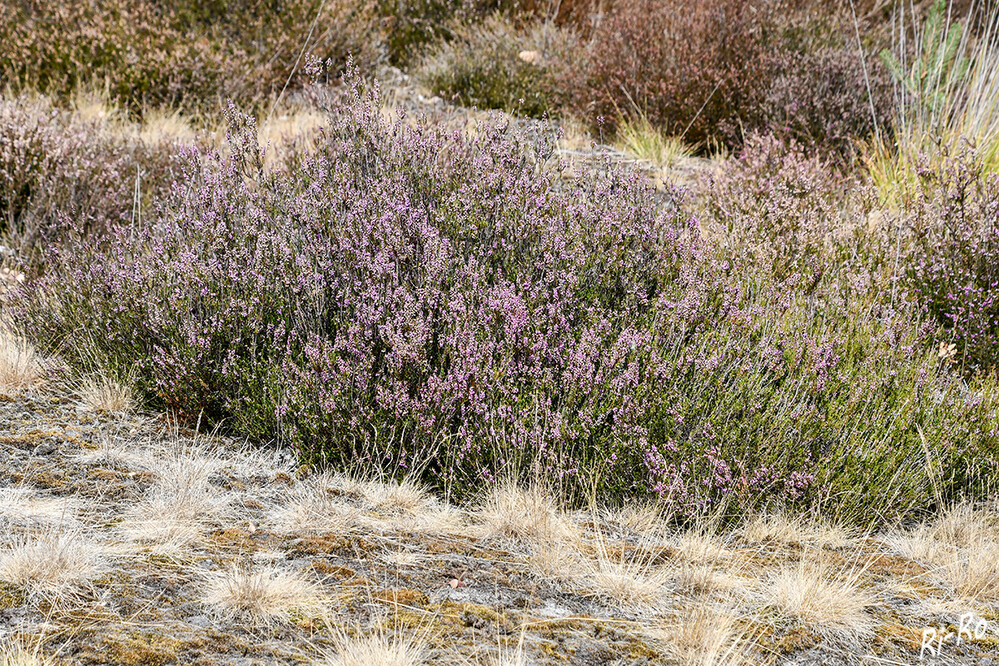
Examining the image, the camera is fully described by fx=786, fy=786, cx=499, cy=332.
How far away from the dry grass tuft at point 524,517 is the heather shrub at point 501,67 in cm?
508

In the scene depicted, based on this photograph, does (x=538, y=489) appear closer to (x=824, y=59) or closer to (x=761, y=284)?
(x=761, y=284)

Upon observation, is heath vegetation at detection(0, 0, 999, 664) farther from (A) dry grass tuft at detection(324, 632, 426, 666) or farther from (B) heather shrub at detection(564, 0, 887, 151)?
(B) heather shrub at detection(564, 0, 887, 151)

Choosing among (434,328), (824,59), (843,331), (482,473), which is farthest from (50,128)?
(824,59)

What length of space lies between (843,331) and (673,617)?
81.3 inches

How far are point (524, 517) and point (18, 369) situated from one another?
2.38 metres

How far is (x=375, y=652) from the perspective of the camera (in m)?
1.94

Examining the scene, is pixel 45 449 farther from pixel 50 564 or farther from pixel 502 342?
pixel 502 342

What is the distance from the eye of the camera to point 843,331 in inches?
150

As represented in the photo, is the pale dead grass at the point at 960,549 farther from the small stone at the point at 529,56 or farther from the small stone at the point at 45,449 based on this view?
the small stone at the point at 529,56

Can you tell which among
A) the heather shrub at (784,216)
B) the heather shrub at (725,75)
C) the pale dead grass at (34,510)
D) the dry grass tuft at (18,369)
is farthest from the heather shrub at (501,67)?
the pale dead grass at (34,510)

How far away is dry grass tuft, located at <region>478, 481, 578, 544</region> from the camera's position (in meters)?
2.69

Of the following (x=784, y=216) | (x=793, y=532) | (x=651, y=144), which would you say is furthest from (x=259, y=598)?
(x=651, y=144)

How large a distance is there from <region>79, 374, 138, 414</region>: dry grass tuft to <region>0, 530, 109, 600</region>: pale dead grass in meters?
1.13

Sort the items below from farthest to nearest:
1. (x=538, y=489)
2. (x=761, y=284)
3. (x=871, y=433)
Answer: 1. (x=761, y=284)
2. (x=871, y=433)
3. (x=538, y=489)
